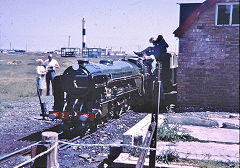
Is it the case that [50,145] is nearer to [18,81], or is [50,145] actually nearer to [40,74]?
[40,74]

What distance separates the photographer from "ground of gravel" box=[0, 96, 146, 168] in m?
5.63

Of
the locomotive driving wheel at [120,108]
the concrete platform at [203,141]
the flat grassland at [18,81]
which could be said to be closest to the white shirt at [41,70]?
the locomotive driving wheel at [120,108]

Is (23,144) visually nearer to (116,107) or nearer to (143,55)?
(116,107)

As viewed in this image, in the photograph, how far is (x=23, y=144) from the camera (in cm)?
649

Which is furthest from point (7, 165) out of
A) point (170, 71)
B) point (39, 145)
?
point (170, 71)

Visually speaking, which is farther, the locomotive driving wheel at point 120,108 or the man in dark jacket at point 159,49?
the man in dark jacket at point 159,49

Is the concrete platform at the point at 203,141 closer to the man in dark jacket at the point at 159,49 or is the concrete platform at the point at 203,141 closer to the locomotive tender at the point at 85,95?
the locomotive tender at the point at 85,95

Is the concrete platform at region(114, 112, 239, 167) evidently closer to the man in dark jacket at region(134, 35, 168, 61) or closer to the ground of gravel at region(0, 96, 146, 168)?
the ground of gravel at region(0, 96, 146, 168)

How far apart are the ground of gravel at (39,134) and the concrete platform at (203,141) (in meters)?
0.91

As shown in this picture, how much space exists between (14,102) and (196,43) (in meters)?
10.4

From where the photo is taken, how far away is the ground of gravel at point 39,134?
5633 mm

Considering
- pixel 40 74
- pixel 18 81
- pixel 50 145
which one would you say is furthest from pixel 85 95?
pixel 18 81

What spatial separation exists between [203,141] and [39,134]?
417 cm

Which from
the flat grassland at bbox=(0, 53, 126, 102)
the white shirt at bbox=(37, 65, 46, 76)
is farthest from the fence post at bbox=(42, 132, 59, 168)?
the flat grassland at bbox=(0, 53, 126, 102)
